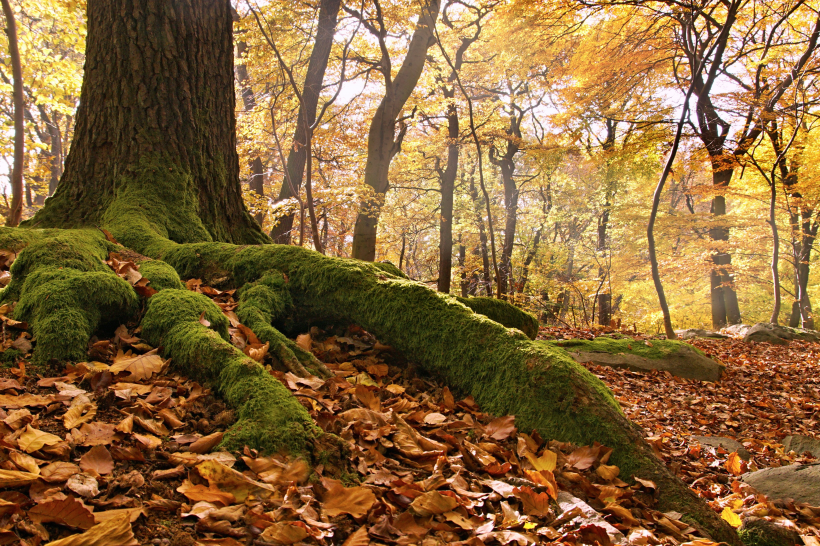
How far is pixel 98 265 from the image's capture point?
272cm

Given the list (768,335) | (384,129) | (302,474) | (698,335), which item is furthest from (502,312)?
(768,335)

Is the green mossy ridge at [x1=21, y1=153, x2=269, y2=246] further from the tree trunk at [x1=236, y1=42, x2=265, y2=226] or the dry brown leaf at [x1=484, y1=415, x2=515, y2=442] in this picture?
the tree trunk at [x1=236, y1=42, x2=265, y2=226]

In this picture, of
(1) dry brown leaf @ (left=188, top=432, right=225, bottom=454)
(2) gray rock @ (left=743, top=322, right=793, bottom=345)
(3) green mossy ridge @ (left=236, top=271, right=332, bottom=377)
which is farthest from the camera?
(2) gray rock @ (left=743, top=322, right=793, bottom=345)

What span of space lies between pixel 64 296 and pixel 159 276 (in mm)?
630

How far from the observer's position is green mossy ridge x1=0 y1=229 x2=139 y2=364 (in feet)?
6.77

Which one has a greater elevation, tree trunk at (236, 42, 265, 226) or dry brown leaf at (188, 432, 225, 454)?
tree trunk at (236, 42, 265, 226)

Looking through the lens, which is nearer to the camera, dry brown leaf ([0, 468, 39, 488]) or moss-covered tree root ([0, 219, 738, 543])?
dry brown leaf ([0, 468, 39, 488])

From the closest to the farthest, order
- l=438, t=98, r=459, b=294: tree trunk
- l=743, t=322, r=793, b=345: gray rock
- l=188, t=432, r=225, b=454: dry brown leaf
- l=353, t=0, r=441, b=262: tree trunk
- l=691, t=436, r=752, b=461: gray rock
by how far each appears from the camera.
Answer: l=188, t=432, r=225, b=454: dry brown leaf, l=691, t=436, r=752, b=461: gray rock, l=353, t=0, r=441, b=262: tree trunk, l=743, t=322, r=793, b=345: gray rock, l=438, t=98, r=459, b=294: tree trunk

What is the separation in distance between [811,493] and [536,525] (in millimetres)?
2162

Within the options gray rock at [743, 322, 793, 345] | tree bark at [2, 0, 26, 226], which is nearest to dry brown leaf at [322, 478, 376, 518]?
tree bark at [2, 0, 26, 226]

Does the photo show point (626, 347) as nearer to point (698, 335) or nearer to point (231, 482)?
point (231, 482)

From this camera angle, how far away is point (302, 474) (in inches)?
65.9

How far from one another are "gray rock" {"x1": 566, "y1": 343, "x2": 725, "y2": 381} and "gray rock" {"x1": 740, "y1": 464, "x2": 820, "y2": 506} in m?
3.07

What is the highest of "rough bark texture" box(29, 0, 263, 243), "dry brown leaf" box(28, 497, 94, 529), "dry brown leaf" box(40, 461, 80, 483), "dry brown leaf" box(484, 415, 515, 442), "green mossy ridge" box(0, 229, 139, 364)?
"rough bark texture" box(29, 0, 263, 243)
